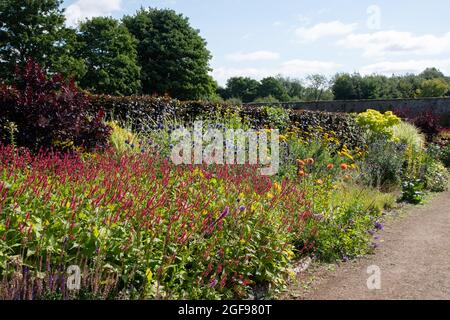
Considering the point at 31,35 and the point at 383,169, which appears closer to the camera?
the point at 383,169

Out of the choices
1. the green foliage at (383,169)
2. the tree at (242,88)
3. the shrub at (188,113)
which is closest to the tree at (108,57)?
the shrub at (188,113)

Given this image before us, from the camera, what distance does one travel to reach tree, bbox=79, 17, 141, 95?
3064cm

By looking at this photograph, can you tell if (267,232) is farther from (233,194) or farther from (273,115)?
(273,115)

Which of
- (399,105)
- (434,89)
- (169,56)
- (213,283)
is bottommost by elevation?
(213,283)

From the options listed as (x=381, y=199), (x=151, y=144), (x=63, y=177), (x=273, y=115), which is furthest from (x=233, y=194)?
(x=273, y=115)

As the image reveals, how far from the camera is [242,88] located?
74500mm

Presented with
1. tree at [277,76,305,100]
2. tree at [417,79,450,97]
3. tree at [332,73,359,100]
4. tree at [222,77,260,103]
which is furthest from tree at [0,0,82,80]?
tree at [277,76,305,100]

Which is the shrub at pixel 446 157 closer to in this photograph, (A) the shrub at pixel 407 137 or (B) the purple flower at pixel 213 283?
(A) the shrub at pixel 407 137

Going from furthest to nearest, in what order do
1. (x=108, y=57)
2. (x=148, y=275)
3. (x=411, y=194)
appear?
(x=108, y=57) → (x=411, y=194) → (x=148, y=275)

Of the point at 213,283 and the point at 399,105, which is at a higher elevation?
the point at 399,105

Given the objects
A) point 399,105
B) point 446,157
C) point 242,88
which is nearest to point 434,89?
point 399,105

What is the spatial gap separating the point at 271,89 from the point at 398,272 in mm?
69222

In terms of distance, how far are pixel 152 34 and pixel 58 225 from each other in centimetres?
3439

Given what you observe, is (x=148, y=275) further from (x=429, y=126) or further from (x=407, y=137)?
(x=429, y=126)
